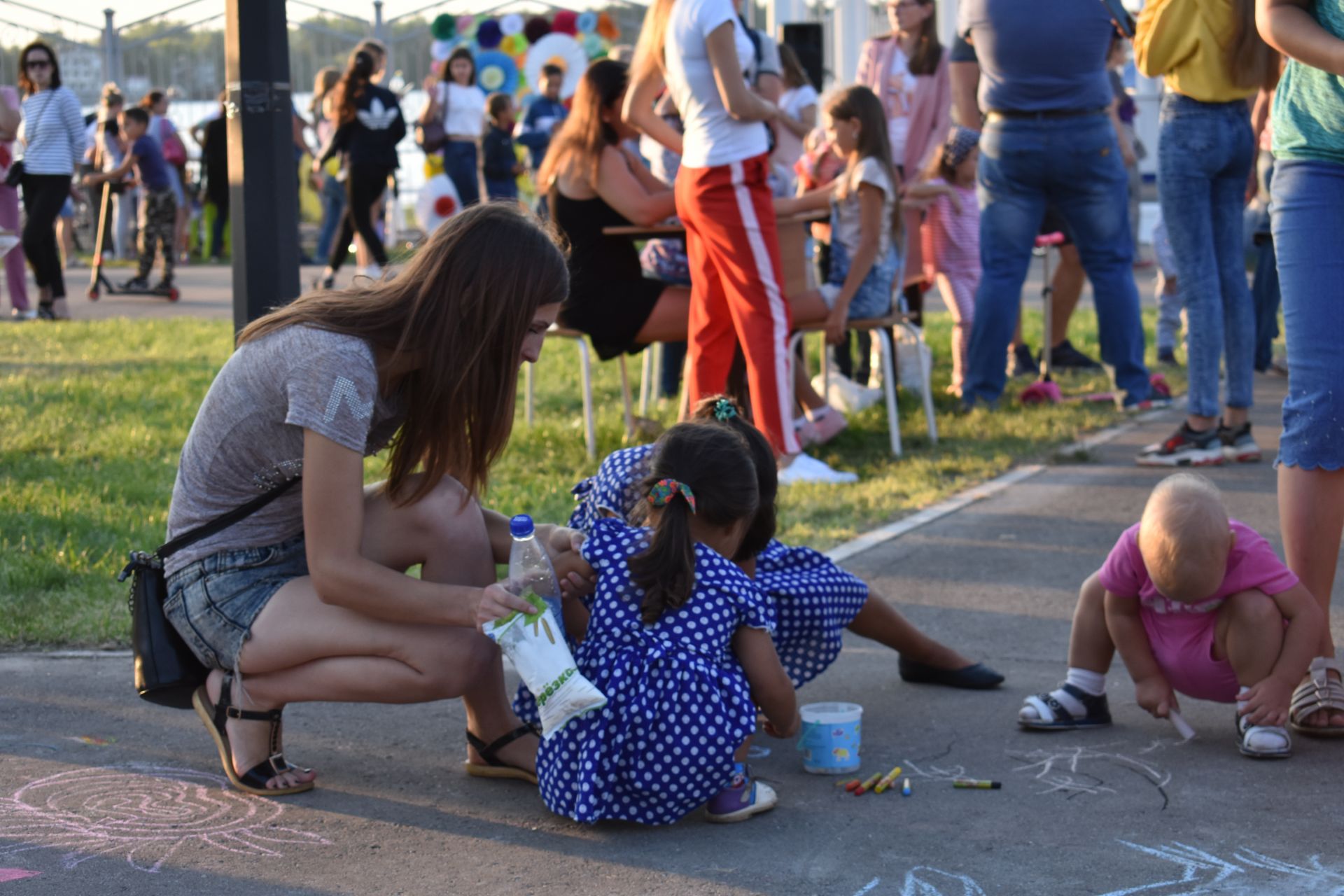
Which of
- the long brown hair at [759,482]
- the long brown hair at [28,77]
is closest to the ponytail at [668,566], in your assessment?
the long brown hair at [759,482]

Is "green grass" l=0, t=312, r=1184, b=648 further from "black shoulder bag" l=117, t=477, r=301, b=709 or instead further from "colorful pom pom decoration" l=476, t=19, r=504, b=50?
"colorful pom pom decoration" l=476, t=19, r=504, b=50

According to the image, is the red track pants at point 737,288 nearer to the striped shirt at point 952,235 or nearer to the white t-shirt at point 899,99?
the striped shirt at point 952,235

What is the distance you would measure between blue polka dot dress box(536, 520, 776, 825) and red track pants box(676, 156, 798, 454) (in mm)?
2842

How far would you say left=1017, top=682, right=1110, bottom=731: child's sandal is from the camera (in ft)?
11.0

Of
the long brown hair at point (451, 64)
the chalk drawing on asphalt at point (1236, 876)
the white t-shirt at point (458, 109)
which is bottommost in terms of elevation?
the chalk drawing on asphalt at point (1236, 876)

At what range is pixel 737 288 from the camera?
5758 millimetres

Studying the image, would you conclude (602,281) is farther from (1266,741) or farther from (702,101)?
(1266,741)

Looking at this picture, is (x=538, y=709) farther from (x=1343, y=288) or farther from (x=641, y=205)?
(x=641, y=205)

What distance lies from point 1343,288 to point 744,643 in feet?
4.84

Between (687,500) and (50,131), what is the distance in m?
9.57

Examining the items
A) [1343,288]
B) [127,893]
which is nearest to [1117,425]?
[1343,288]

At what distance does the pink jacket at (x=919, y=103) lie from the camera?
344 inches

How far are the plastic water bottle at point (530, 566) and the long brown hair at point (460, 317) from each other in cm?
19

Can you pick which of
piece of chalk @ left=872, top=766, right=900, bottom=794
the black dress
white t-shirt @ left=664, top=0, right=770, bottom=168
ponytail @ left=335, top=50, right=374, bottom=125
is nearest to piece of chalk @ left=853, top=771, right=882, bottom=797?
piece of chalk @ left=872, top=766, right=900, bottom=794
